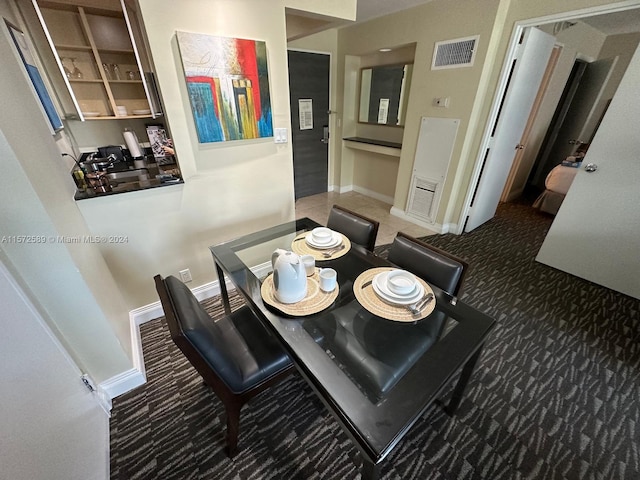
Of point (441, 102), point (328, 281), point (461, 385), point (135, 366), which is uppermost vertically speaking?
point (441, 102)

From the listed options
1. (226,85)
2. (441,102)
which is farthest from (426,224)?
(226,85)

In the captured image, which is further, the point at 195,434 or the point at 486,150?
the point at 486,150

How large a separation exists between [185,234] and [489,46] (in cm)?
302

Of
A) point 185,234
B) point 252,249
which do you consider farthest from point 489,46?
point 185,234

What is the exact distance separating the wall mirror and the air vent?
61 centimetres

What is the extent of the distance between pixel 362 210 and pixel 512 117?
77.4 inches

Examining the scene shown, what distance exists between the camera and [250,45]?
1590mm

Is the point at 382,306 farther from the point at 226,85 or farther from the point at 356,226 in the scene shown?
the point at 226,85

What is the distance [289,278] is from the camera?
3.31 ft

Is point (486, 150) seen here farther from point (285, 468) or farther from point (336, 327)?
point (285, 468)

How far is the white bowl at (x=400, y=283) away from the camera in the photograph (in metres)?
1.06

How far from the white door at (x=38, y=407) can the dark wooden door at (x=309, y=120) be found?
10.9 ft

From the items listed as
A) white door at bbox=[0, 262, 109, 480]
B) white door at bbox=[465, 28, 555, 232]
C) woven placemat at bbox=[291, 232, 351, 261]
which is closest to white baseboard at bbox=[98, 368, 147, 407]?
white door at bbox=[0, 262, 109, 480]

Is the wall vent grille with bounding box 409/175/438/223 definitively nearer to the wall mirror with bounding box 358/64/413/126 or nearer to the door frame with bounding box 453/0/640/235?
the door frame with bounding box 453/0/640/235
